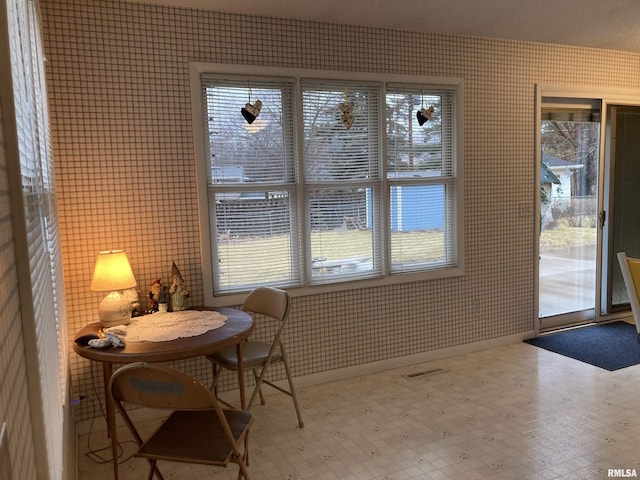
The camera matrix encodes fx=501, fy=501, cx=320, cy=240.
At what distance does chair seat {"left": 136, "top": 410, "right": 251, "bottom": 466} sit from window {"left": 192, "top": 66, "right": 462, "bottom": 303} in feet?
3.87

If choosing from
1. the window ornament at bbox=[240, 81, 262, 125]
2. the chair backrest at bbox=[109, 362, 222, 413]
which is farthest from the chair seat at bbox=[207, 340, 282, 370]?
the window ornament at bbox=[240, 81, 262, 125]

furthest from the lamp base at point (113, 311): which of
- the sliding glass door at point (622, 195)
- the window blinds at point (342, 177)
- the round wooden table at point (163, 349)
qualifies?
the sliding glass door at point (622, 195)

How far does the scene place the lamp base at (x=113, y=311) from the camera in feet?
8.61

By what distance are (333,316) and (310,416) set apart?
0.75m

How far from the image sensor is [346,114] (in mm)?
3426

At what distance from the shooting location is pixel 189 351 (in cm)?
224

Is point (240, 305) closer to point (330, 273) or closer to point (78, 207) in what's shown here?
point (330, 273)

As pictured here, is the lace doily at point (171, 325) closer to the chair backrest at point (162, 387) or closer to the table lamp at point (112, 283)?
the table lamp at point (112, 283)

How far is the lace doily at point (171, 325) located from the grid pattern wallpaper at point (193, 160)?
0.33 m

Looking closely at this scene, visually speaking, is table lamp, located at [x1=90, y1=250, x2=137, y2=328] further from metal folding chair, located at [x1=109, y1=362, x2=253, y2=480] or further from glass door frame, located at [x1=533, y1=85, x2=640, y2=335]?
glass door frame, located at [x1=533, y1=85, x2=640, y2=335]

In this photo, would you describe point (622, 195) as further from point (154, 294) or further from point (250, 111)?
point (154, 294)

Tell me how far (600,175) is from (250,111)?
3312 millimetres

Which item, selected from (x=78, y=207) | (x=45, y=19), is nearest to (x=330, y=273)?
(x=78, y=207)

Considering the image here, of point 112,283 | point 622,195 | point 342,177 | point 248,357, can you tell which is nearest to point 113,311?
point 112,283
